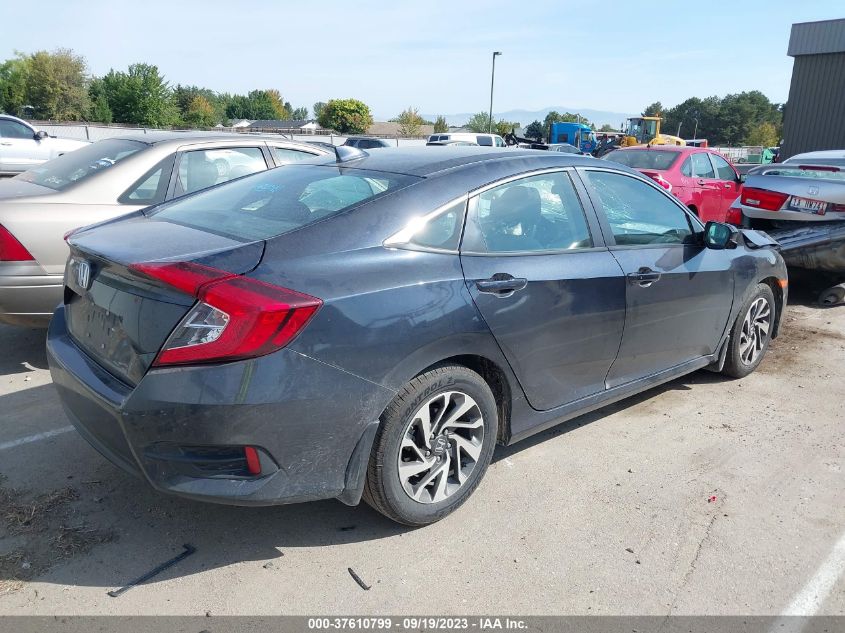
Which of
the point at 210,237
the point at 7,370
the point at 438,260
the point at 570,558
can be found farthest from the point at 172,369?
the point at 7,370

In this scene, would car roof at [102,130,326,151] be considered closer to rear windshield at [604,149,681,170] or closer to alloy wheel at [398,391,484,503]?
alloy wheel at [398,391,484,503]

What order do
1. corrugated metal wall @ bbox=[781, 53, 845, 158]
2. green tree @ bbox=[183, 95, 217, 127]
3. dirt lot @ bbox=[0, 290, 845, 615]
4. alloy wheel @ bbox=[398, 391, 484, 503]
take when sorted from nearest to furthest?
1. dirt lot @ bbox=[0, 290, 845, 615]
2. alloy wheel @ bbox=[398, 391, 484, 503]
3. corrugated metal wall @ bbox=[781, 53, 845, 158]
4. green tree @ bbox=[183, 95, 217, 127]

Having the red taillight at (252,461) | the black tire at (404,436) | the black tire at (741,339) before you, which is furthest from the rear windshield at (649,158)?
the red taillight at (252,461)

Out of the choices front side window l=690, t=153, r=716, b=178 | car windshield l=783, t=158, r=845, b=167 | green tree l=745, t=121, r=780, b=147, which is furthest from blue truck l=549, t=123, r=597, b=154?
green tree l=745, t=121, r=780, b=147

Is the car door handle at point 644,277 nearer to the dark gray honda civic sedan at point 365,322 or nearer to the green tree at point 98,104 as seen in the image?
the dark gray honda civic sedan at point 365,322

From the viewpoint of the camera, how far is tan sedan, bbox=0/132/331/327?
436 cm

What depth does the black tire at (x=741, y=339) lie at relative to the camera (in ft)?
15.6

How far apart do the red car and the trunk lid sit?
9.01m

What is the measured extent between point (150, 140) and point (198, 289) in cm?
348

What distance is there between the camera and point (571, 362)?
344cm

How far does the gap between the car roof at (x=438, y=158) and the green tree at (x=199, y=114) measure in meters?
78.4

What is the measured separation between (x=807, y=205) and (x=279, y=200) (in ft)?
20.9

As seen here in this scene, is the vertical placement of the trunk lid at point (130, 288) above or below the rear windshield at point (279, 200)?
below

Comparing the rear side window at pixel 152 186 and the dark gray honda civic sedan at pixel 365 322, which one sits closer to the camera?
the dark gray honda civic sedan at pixel 365 322
